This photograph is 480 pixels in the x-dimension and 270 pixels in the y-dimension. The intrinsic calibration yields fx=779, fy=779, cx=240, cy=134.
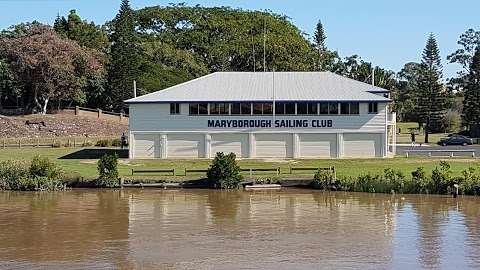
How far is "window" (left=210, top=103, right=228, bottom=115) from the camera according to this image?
63094 mm

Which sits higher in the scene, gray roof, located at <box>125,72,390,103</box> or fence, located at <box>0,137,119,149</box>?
gray roof, located at <box>125,72,390,103</box>

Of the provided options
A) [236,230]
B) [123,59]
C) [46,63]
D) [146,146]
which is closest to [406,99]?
[123,59]

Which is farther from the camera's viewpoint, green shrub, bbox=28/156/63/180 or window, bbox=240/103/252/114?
window, bbox=240/103/252/114

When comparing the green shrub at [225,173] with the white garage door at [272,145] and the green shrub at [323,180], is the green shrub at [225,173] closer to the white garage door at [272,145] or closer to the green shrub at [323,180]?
the green shrub at [323,180]

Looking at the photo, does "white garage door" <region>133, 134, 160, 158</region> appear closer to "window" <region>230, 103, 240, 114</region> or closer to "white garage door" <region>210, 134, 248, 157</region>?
"white garage door" <region>210, 134, 248, 157</region>

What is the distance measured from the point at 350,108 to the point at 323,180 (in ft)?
49.9

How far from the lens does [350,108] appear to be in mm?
62625

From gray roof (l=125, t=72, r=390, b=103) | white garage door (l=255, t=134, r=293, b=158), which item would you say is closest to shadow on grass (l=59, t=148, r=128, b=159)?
gray roof (l=125, t=72, r=390, b=103)

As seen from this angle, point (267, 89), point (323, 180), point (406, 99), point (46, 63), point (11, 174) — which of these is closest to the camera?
point (323, 180)

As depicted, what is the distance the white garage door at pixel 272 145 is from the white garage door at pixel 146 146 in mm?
8179

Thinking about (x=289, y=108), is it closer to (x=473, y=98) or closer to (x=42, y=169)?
(x=42, y=169)

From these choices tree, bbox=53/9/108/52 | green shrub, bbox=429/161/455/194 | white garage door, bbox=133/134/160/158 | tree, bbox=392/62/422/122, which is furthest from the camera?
tree, bbox=392/62/422/122

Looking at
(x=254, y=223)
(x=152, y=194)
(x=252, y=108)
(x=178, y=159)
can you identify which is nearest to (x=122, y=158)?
(x=178, y=159)

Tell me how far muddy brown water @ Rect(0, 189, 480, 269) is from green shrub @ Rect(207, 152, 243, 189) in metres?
1.83
